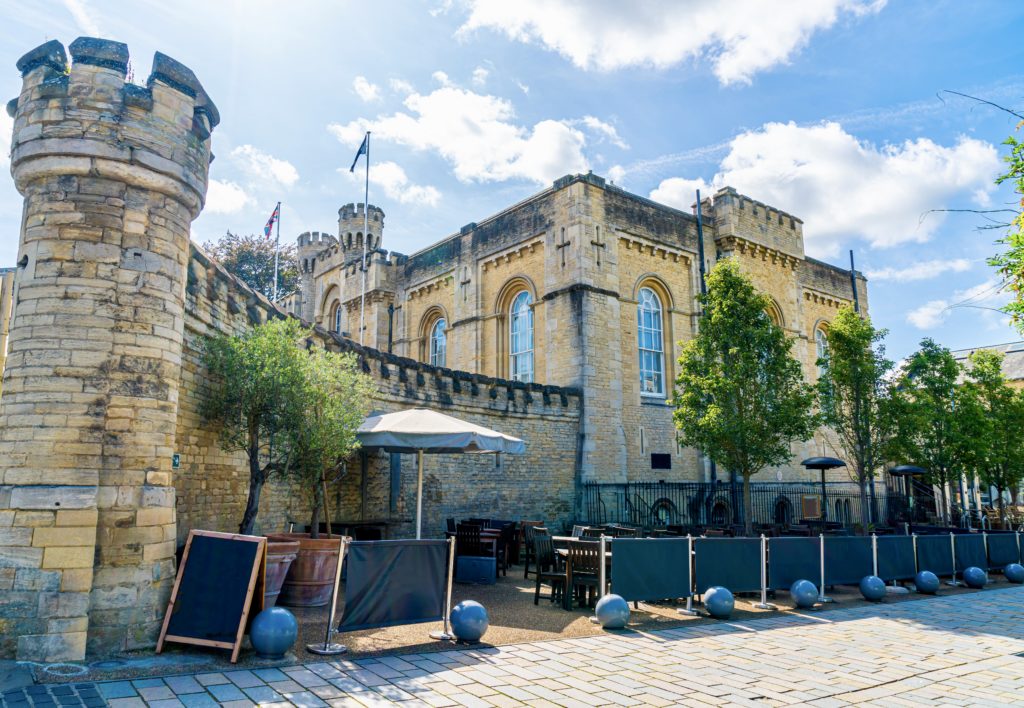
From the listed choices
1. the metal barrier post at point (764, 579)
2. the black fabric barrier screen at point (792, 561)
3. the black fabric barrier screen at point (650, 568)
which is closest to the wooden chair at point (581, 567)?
the black fabric barrier screen at point (650, 568)

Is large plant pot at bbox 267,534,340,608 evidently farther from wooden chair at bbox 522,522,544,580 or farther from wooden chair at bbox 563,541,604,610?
wooden chair at bbox 522,522,544,580

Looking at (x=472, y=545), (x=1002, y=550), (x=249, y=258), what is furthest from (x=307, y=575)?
(x=249, y=258)

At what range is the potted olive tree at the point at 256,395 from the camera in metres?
8.87

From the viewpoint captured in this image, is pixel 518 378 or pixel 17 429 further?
pixel 518 378

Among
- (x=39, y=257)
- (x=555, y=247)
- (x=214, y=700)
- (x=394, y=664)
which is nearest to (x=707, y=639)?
(x=394, y=664)

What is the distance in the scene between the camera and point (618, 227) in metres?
21.0

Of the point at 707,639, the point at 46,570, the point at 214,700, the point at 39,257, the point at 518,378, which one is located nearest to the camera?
the point at 214,700

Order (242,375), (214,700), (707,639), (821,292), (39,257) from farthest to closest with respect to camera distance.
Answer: (821,292) → (242,375) → (707,639) → (39,257) → (214,700)

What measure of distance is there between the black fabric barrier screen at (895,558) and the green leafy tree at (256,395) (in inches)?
381

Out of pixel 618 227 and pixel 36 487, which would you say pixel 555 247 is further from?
pixel 36 487

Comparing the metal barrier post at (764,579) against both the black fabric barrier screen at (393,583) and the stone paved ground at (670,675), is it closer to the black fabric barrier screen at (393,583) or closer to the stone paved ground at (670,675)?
the stone paved ground at (670,675)

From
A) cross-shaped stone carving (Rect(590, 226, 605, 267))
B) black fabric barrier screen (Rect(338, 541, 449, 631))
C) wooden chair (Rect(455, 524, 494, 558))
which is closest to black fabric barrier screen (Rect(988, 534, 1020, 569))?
wooden chair (Rect(455, 524, 494, 558))

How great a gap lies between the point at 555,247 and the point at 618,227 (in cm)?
210

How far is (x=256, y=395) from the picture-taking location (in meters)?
8.86
